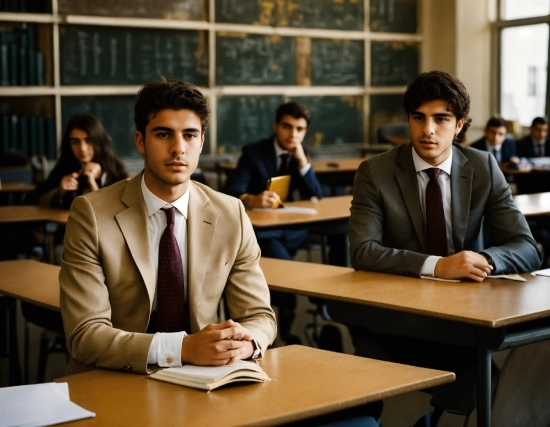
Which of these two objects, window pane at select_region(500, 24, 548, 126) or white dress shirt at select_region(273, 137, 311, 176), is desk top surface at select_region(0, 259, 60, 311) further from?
window pane at select_region(500, 24, 548, 126)

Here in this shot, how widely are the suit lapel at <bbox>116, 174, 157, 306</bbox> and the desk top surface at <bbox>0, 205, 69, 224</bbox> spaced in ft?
7.86

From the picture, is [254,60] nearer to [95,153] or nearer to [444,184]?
[95,153]

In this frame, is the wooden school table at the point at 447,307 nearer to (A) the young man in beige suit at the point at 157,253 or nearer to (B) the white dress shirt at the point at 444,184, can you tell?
(B) the white dress shirt at the point at 444,184

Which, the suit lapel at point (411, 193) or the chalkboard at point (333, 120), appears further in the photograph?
the chalkboard at point (333, 120)

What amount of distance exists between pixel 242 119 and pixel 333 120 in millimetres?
1324

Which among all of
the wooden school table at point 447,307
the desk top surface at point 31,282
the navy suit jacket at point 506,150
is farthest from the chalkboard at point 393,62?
the wooden school table at point 447,307

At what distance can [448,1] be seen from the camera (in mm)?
10844

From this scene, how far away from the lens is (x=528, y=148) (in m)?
8.73

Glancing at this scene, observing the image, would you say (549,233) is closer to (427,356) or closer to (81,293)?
(427,356)

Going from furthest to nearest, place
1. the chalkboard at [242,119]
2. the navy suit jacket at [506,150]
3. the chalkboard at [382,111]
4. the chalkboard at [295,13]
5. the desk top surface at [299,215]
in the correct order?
the chalkboard at [382,111], the chalkboard at [242,119], the chalkboard at [295,13], the navy suit jacket at [506,150], the desk top surface at [299,215]

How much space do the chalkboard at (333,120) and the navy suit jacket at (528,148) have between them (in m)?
2.29

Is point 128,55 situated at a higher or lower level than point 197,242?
higher

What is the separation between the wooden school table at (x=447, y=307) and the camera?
2.39m

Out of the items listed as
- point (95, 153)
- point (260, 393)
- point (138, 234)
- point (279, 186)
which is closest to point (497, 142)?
point (279, 186)
